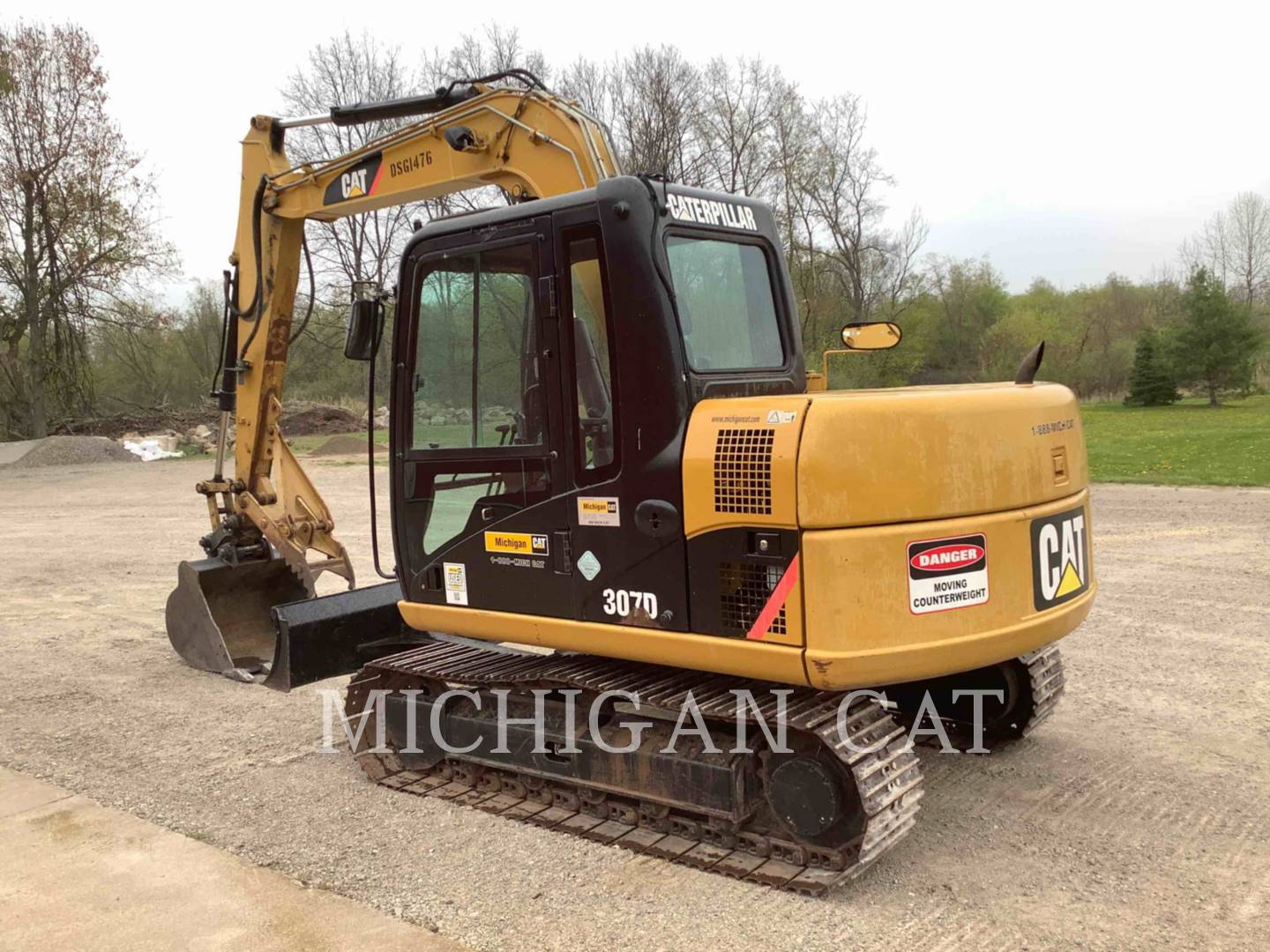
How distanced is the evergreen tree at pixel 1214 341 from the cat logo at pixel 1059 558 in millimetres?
37815

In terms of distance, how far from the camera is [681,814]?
14.6 ft

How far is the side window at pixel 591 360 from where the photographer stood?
14.2 feet

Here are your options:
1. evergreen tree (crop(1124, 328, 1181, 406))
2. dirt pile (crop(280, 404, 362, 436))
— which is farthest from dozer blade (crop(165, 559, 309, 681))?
evergreen tree (crop(1124, 328, 1181, 406))

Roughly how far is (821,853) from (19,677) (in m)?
6.00

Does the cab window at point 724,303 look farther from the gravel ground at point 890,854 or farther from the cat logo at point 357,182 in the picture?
the cat logo at point 357,182

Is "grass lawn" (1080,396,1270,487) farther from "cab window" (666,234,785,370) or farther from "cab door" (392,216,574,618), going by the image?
"cab door" (392,216,574,618)

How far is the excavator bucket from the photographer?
6.03 metres

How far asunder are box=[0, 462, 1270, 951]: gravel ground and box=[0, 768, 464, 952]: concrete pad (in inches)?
4.7

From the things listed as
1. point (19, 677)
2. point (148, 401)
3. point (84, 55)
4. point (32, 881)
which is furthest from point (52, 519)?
point (148, 401)

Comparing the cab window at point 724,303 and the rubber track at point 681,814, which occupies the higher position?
the cab window at point 724,303

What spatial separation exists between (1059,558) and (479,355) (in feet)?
8.38

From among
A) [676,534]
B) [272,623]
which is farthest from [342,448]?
[676,534]

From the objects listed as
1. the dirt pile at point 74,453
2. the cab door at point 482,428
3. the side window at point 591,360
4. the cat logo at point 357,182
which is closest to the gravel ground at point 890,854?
the cab door at point 482,428

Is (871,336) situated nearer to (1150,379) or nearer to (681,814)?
(681,814)
